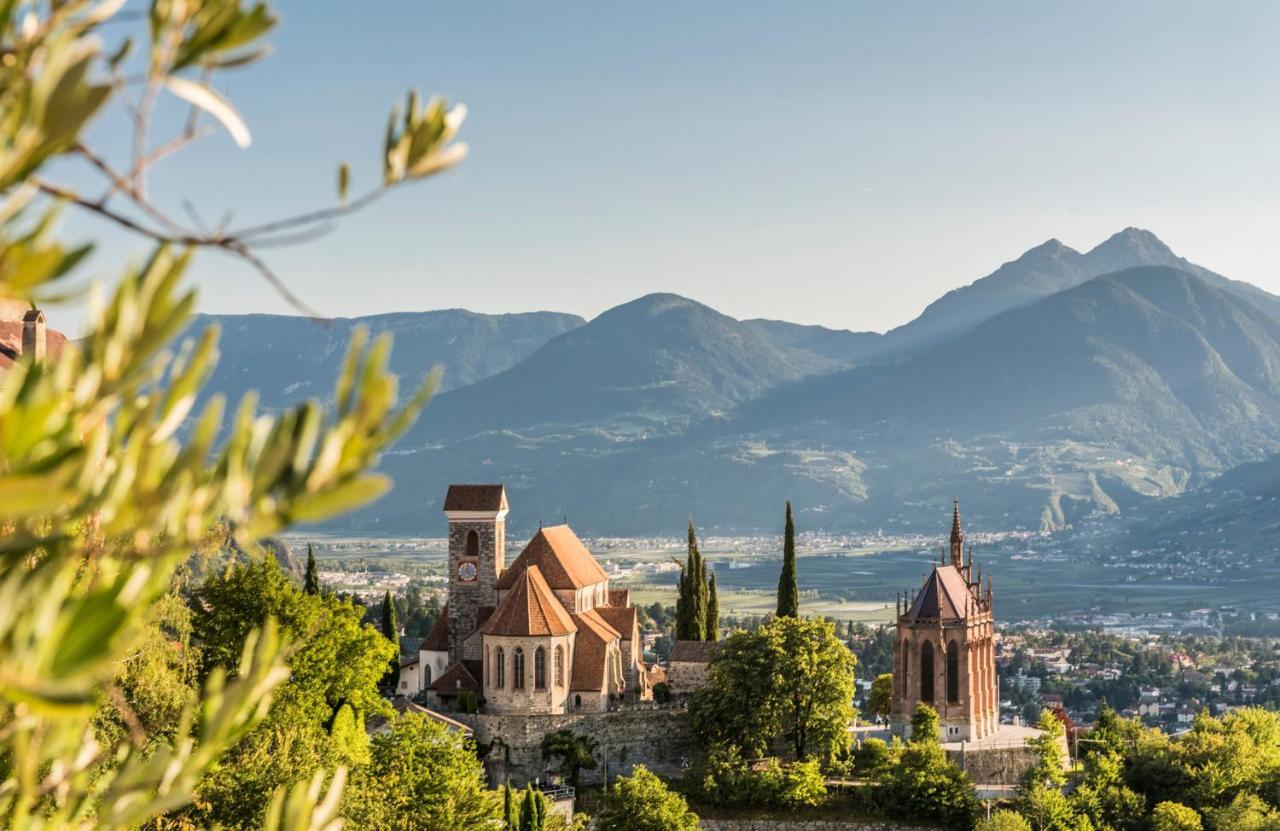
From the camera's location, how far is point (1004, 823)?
37562 millimetres

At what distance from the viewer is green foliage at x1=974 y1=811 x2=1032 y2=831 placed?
37312 millimetres

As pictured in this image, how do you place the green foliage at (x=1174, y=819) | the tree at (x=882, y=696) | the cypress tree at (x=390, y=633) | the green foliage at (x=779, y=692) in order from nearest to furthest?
the green foliage at (x=1174, y=819), the green foliage at (x=779, y=692), the cypress tree at (x=390, y=633), the tree at (x=882, y=696)

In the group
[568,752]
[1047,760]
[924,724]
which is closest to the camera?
[568,752]

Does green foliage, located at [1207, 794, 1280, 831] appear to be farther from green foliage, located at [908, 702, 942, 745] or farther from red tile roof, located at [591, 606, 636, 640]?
red tile roof, located at [591, 606, 636, 640]

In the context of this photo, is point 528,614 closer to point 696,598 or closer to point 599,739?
point 599,739

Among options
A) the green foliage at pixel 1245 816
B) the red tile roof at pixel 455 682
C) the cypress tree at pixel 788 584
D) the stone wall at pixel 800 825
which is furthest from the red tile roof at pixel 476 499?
the green foliage at pixel 1245 816

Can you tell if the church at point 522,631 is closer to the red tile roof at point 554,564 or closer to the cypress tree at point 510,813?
Result: the red tile roof at point 554,564

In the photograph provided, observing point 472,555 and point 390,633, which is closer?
point 472,555

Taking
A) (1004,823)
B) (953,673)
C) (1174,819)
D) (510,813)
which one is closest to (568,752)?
(510,813)

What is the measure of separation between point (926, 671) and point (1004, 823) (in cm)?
1145

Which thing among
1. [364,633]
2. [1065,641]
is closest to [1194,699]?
[1065,641]

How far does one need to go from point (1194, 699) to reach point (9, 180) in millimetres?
99433

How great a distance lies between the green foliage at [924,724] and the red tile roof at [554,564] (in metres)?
10.7

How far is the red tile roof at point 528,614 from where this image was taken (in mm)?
43375
